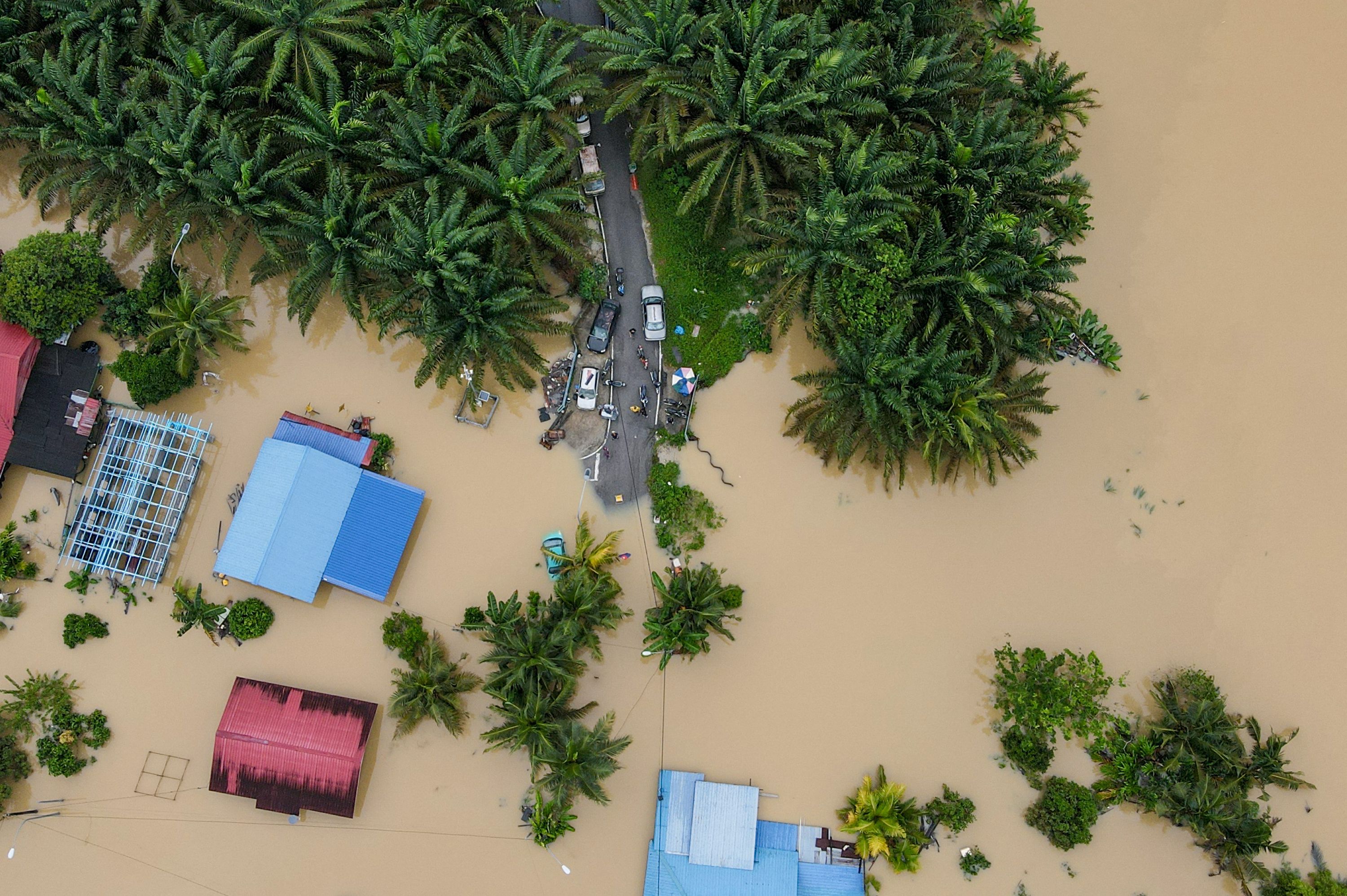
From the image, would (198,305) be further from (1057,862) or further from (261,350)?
(1057,862)

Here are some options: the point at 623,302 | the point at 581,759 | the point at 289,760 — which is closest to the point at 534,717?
the point at 581,759

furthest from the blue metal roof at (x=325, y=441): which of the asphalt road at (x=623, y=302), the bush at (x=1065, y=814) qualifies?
the bush at (x=1065, y=814)

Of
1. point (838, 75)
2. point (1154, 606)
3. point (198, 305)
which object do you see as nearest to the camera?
point (838, 75)

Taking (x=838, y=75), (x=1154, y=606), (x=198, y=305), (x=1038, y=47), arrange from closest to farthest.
A: (x=838, y=75), (x=198, y=305), (x=1154, y=606), (x=1038, y=47)

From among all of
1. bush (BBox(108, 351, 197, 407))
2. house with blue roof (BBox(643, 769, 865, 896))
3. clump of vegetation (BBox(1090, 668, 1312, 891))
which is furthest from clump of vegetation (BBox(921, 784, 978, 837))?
bush (BBox(108, 351, 197, 407))

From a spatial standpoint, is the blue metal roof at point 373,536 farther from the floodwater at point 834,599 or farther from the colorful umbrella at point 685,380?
the colorful umbrella at point 685,380

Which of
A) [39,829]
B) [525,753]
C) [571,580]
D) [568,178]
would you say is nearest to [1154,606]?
[571,580]

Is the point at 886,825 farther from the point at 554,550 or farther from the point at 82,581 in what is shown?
the point at 82,581
